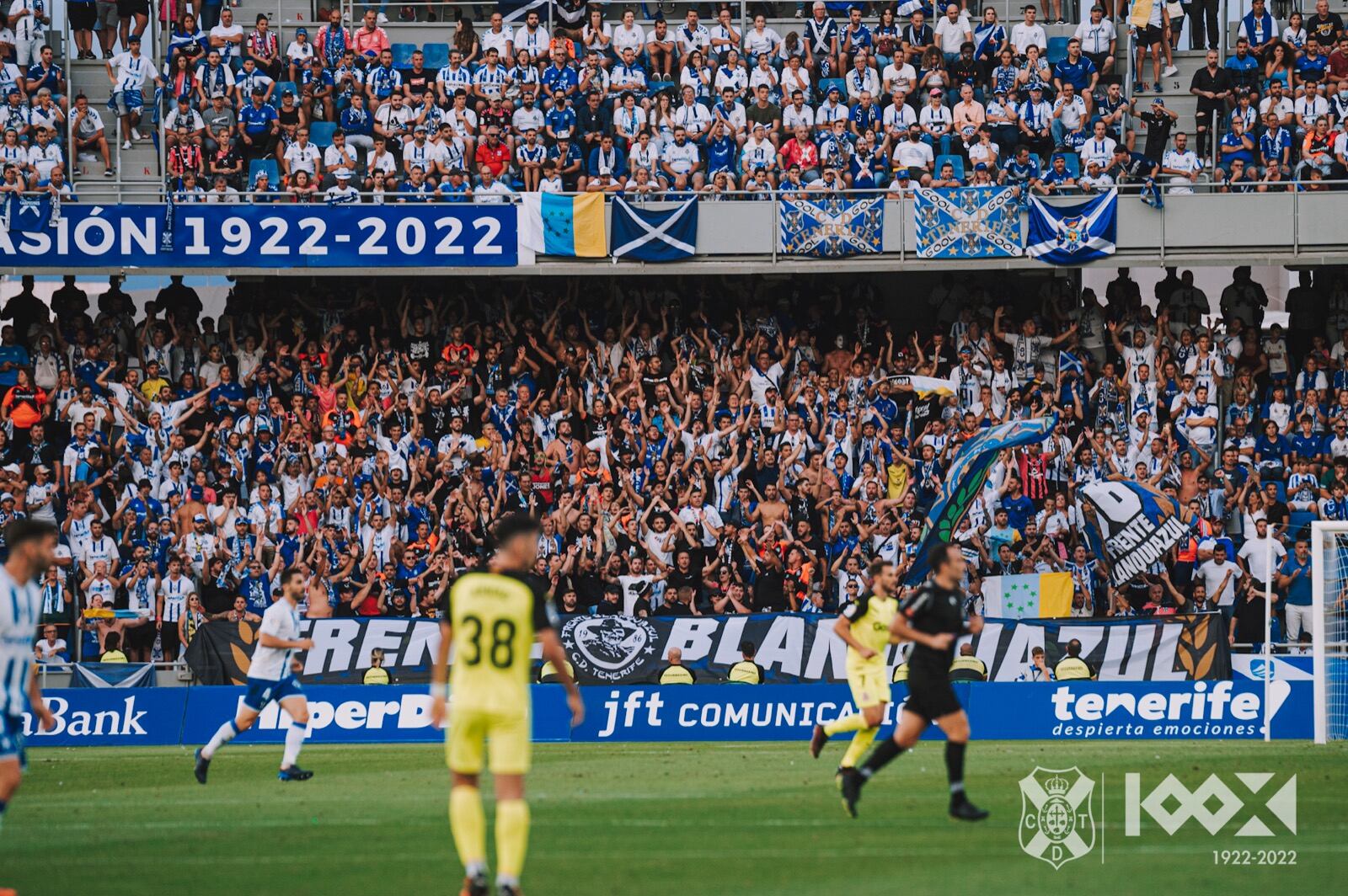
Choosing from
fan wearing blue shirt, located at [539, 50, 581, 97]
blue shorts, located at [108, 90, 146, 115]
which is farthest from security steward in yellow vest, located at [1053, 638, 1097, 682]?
blue shorts, located at [108, 90, 146, 115]

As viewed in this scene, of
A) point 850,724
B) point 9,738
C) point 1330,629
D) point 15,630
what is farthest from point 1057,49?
point 9,738

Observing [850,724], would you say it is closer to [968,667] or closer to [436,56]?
[968,667]

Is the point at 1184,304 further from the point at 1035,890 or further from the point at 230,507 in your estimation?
the point at 1035,890

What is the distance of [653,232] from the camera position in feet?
92.8

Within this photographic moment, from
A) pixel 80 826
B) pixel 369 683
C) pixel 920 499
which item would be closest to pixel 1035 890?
pixel 80 826

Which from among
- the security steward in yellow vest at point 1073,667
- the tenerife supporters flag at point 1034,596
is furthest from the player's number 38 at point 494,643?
the tenerife supporters flag at point 1034,596

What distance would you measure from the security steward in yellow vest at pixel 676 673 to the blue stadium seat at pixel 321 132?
37.3 feet

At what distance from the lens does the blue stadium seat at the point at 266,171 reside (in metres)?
28.8

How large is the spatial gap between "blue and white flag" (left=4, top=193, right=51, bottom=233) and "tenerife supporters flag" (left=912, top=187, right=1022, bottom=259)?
14113 millimetres

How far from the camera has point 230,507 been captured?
25969 millimetres

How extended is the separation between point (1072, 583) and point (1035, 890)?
15119 mm

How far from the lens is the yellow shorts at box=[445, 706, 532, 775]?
390 inches

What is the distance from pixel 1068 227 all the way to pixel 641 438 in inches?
308

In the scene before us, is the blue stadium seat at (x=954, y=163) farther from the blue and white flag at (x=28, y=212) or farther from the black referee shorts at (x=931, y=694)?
the black referee shorts at (x=931, y=694)
